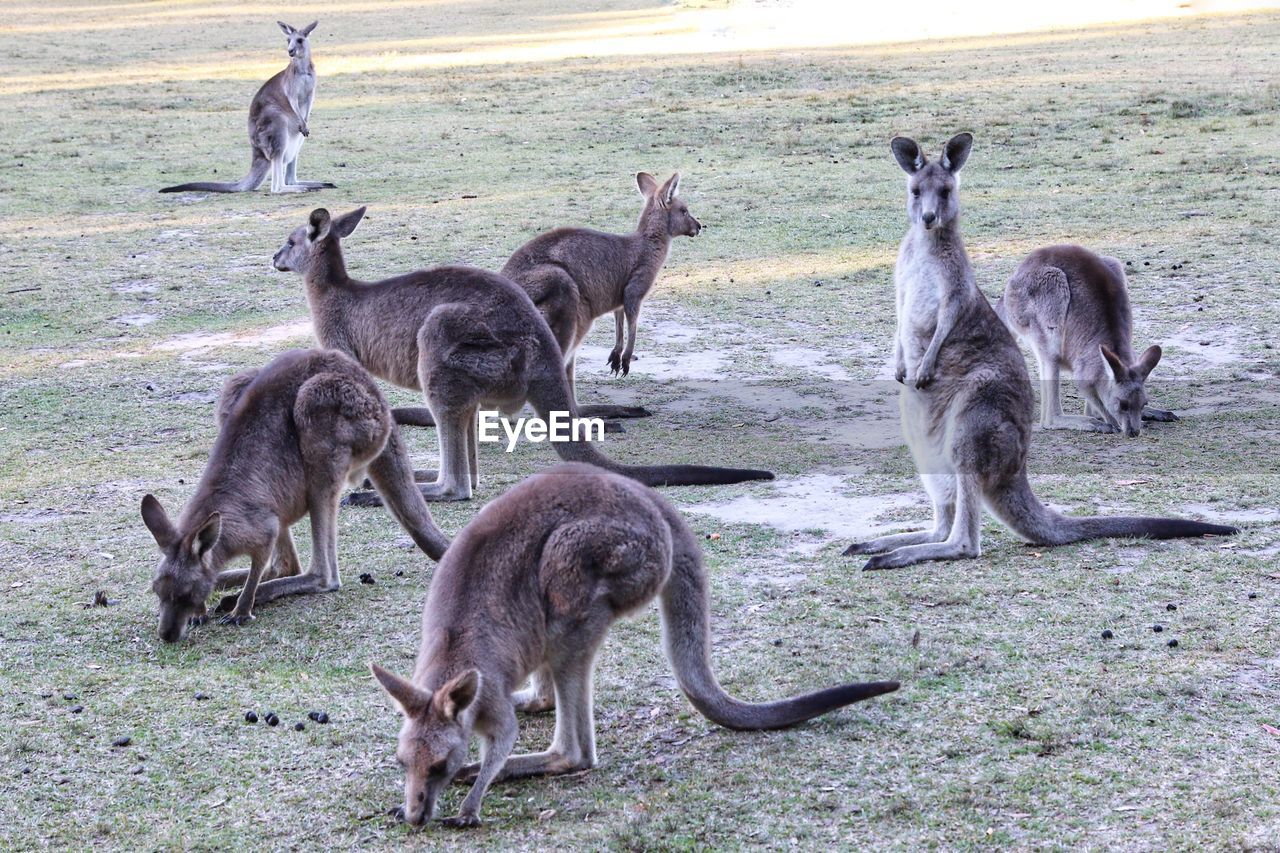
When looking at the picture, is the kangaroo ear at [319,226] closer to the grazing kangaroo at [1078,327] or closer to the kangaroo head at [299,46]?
the grazing kangaroo at [1078,327]

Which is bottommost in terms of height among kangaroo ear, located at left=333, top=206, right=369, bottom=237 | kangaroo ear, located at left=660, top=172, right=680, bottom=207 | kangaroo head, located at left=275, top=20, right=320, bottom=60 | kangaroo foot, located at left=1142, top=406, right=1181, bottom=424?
kangaroo foot, located at left=1142, top=406, right=1181, bottom=424

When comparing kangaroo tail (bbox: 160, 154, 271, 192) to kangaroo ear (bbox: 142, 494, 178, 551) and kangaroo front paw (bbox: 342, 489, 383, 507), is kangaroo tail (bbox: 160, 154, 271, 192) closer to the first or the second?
kangaroo front paw (bbox: 342, 489, 383, 507)

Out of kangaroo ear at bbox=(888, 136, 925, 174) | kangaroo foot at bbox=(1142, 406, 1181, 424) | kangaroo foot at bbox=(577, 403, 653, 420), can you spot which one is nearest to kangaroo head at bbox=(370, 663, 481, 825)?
kangaroo ear at bbox=(888, 136, 925, 174)

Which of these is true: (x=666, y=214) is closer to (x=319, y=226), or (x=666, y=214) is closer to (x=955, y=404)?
(x=319, y=226)

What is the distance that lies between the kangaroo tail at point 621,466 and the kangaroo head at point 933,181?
1.10 metres

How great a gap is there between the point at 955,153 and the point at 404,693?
3.09 m

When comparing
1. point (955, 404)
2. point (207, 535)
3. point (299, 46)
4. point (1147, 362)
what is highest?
point (299, 46)

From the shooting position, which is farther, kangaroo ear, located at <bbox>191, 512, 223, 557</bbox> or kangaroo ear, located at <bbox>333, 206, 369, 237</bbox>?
kangaroo ear, located at <bbox>333, 206, 369, 237</bbox>

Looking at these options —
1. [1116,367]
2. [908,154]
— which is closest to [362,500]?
[908,154]

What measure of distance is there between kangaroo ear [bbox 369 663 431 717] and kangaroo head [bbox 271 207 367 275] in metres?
3.47

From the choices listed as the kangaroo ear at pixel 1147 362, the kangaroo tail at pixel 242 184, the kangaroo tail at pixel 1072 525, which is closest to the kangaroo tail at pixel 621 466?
the kangaroo tail at pixel 1072 525

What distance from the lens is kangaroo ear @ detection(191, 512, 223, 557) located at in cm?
409

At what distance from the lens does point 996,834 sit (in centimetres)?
302

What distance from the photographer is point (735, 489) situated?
5539mm
